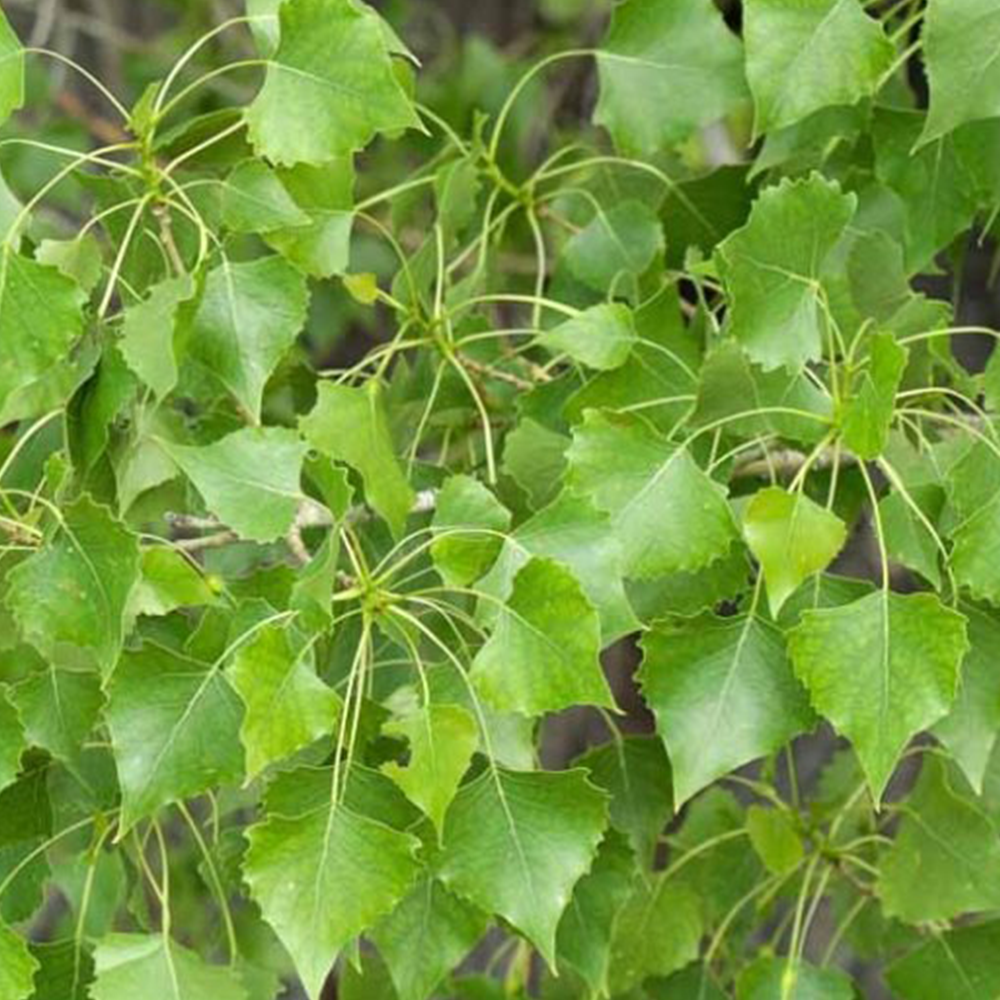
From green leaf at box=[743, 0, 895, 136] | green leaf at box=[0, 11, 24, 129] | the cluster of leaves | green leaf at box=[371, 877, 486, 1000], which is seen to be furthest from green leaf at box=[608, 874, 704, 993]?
green leaf at box=[0, 11, 24, 129]

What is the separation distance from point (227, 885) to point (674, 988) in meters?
0.34

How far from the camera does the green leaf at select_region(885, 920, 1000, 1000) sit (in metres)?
1.47

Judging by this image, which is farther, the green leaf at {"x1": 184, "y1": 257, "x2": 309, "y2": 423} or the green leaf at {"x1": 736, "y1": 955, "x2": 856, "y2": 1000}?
the green leaf at {"x1": 736, "y1": 955, "x2": 856, "y2": 1000}

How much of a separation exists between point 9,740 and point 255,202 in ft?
1.00

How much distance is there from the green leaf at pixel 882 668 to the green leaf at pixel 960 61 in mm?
290

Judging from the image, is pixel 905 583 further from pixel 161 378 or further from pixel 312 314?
pixel 161 378

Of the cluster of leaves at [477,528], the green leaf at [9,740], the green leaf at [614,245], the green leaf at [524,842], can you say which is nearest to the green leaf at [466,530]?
the cluster of leaves at [477,528]

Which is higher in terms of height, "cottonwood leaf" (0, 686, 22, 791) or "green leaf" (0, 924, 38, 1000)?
"cottonwood leaf" (0, 686, 22, 791)

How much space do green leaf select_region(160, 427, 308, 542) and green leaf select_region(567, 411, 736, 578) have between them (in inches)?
5.7


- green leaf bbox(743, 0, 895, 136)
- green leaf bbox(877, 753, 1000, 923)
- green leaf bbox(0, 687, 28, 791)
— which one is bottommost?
green leaf bbox(877, 753, 1000, 923)

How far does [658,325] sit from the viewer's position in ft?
4.43

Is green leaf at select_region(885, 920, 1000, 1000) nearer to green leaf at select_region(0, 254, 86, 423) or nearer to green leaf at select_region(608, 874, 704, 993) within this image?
green leaf at select_region(608, 874, 704, 993)

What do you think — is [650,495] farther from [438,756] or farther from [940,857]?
[940,857]

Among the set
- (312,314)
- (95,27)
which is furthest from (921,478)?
(95,27)
